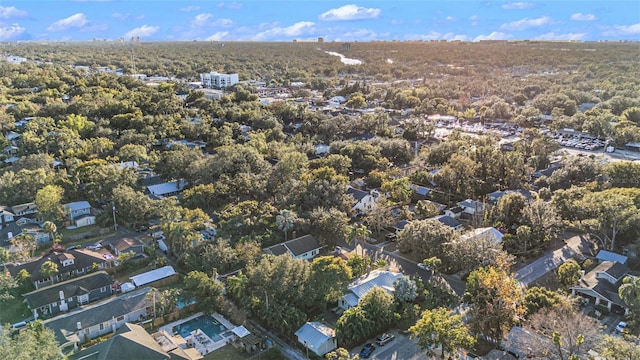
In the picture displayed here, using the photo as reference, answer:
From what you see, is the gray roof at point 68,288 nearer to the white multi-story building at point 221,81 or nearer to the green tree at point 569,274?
the green tree at point 569,274

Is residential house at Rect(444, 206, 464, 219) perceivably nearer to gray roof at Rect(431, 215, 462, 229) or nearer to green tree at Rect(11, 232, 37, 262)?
gray roof at Rect(431, 215, 462, 229)

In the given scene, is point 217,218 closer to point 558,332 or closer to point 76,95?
point 558,332

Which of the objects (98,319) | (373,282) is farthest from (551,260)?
(98,319)

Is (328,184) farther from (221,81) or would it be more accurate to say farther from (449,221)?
(221,81)

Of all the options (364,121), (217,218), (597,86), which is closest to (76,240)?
(217,218)

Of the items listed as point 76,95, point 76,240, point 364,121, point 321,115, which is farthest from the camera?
point 76,95

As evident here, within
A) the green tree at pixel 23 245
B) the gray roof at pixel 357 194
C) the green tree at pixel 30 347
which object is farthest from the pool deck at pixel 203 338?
the gray roof at pixel 357 194

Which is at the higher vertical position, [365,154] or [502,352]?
[365,154]
